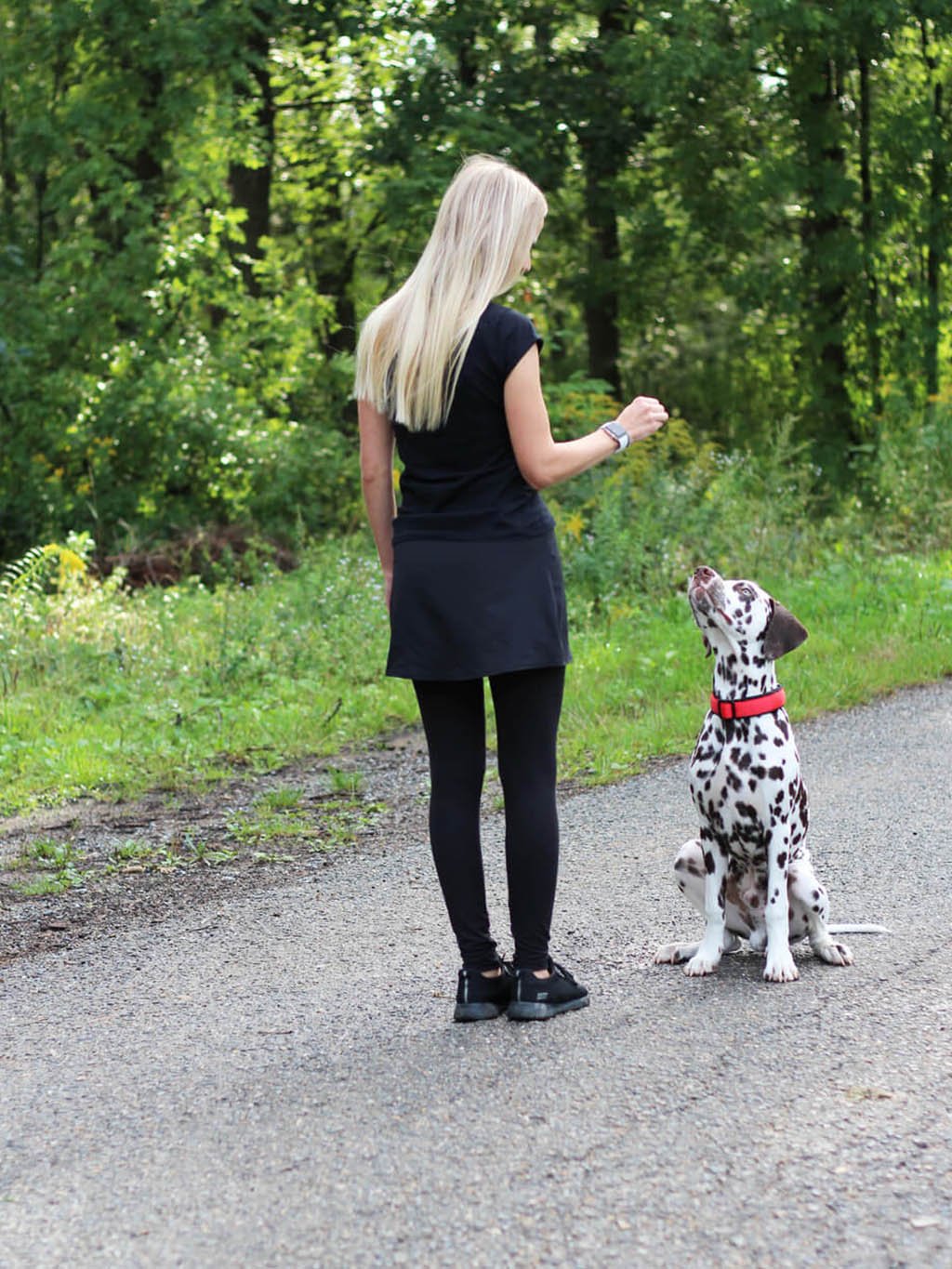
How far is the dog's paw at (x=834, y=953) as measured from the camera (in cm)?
461

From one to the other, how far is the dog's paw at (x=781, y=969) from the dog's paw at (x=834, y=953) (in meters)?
0.19

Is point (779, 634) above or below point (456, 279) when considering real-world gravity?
below

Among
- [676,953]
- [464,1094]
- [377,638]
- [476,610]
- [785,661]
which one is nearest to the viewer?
[464,1094]

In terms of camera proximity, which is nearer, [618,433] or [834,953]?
[618,433]

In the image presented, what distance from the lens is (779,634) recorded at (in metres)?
4.42

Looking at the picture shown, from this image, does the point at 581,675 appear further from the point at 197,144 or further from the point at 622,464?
the point at 197,144

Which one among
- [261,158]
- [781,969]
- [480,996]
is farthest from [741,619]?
[261,158]

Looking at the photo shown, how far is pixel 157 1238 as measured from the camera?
3232 millimetres

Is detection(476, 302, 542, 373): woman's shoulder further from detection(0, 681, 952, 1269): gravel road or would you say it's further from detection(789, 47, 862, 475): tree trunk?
detection(789, 47, 862, 475): tree trunk

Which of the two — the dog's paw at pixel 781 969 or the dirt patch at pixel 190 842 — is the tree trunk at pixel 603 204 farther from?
the dog's paw at pixel 781 969

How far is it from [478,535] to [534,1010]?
1.32 m

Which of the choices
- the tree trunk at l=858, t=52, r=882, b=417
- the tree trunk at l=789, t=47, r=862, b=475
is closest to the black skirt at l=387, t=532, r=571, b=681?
the tree trunk at l=789, t=47, r=862, b=475

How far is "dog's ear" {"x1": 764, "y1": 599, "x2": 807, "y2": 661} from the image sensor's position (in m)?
4.41

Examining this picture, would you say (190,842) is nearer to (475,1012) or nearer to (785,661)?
(475,1012)
